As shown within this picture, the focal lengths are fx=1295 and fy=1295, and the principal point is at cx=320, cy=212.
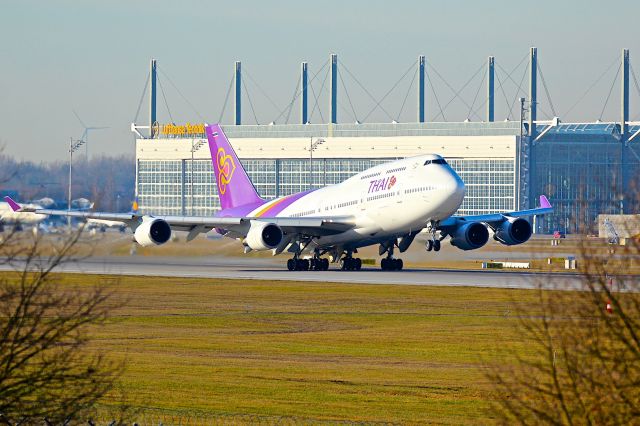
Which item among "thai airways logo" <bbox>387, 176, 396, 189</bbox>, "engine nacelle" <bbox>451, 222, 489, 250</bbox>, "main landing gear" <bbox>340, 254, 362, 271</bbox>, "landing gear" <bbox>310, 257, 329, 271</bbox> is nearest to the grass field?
"thai airways logo" <bbox>387, 176, 396, 189</bbox>

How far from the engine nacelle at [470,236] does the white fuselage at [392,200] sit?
121 inches

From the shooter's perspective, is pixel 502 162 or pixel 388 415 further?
pixel 502 162

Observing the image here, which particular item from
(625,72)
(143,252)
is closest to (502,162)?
(625,72)

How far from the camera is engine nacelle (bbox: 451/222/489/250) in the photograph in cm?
6938

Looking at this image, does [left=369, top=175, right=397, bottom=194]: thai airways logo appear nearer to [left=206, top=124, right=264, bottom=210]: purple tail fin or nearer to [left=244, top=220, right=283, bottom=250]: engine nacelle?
[left=244, top=220, right=283, bottom=250]: engine nacelle

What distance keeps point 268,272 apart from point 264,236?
3645 millimetres

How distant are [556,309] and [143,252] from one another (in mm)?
70952

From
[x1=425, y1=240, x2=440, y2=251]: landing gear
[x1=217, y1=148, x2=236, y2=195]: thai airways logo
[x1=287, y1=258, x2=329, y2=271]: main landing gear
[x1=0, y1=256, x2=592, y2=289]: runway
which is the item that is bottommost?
[x1=0, y1=256, x2=592, y2=289]: runway

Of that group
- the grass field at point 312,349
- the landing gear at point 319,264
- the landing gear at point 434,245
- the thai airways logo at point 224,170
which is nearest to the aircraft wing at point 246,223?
the landing gear at point 319,264

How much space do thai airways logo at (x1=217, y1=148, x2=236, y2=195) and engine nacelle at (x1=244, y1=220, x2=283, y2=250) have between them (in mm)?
15120

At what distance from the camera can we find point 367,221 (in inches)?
2739

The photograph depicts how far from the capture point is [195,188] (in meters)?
187

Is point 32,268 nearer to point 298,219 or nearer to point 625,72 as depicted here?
point 298,219

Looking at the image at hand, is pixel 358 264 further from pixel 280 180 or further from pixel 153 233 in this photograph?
pixel 280 180
